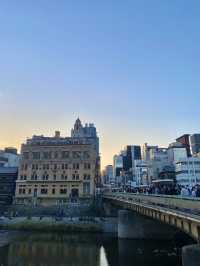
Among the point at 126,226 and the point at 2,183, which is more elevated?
the point at 2,183

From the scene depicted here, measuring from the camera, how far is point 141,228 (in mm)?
71812

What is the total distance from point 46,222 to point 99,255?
136 feet

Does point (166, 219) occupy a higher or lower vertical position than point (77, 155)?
lower

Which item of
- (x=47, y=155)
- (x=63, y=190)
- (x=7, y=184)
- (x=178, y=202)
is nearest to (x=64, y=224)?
(x=63, y=190)

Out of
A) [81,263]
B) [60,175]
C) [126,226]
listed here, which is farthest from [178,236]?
[60,175]

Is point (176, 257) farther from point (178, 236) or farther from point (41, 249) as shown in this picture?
point (41, 249)

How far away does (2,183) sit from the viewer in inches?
5344

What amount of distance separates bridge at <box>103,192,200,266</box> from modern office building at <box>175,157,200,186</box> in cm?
6375

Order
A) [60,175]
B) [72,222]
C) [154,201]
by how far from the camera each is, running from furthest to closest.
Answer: [60,175] → [72,222] → [154,201]

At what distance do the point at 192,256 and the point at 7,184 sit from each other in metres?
123

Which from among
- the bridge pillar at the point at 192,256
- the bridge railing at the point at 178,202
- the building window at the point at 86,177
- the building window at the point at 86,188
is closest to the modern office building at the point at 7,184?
the building window at the point at 86,188

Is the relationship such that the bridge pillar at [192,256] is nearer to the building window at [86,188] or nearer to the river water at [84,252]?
the river water at [84,252]

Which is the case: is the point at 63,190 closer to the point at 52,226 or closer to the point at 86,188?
the point at 86,188

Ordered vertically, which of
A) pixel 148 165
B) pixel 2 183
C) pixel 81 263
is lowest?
pixel 81 263
